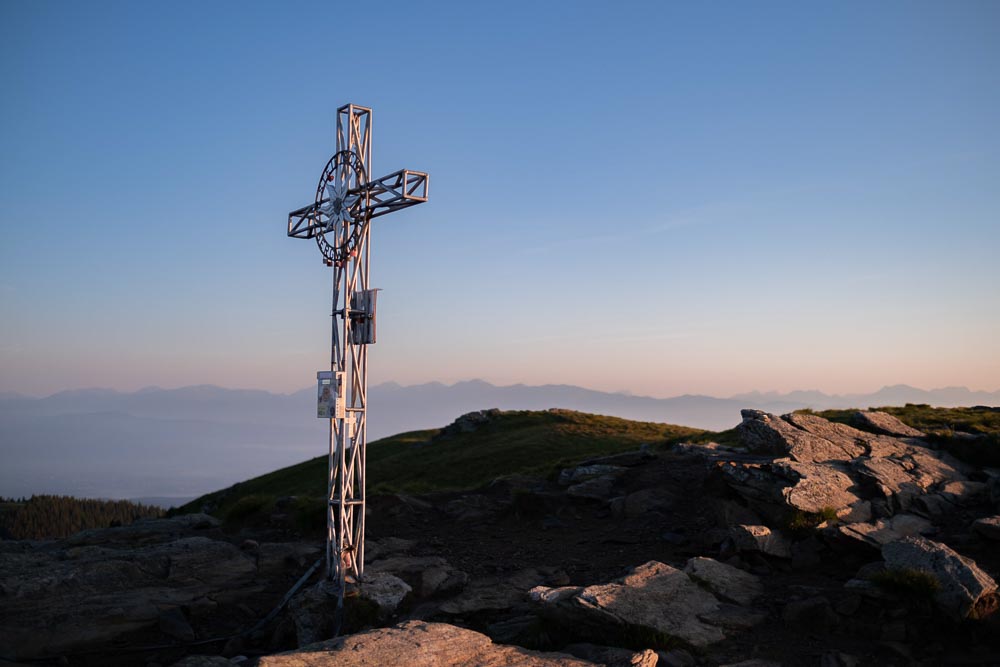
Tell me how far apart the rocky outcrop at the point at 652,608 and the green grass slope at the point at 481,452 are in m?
16.0

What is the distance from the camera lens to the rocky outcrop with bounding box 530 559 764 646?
12.1 m

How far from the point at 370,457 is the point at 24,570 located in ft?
116

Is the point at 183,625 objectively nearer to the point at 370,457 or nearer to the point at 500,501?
the point at 500,501

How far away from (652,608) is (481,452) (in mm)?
28845

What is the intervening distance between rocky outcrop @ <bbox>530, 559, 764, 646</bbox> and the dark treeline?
24.3m

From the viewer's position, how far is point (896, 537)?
1545 cm

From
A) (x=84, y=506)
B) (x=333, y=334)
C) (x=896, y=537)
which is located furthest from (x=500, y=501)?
(x=84, y=506)

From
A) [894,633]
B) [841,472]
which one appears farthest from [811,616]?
[841,472]

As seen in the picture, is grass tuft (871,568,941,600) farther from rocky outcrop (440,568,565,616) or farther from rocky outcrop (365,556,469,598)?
rocky outcrop (365,556,469,598)

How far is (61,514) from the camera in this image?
113ft

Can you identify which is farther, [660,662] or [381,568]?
[381,568]

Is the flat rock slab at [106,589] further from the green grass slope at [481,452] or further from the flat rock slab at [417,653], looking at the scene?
the green grass slope at [481,452]

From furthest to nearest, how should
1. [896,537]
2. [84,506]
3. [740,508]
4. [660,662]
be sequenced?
[84,506] → [740,508] → [896,537] → [660,662]

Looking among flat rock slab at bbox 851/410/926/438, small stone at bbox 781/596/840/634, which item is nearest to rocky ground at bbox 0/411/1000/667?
small stone at bbox 781/596/840/634
